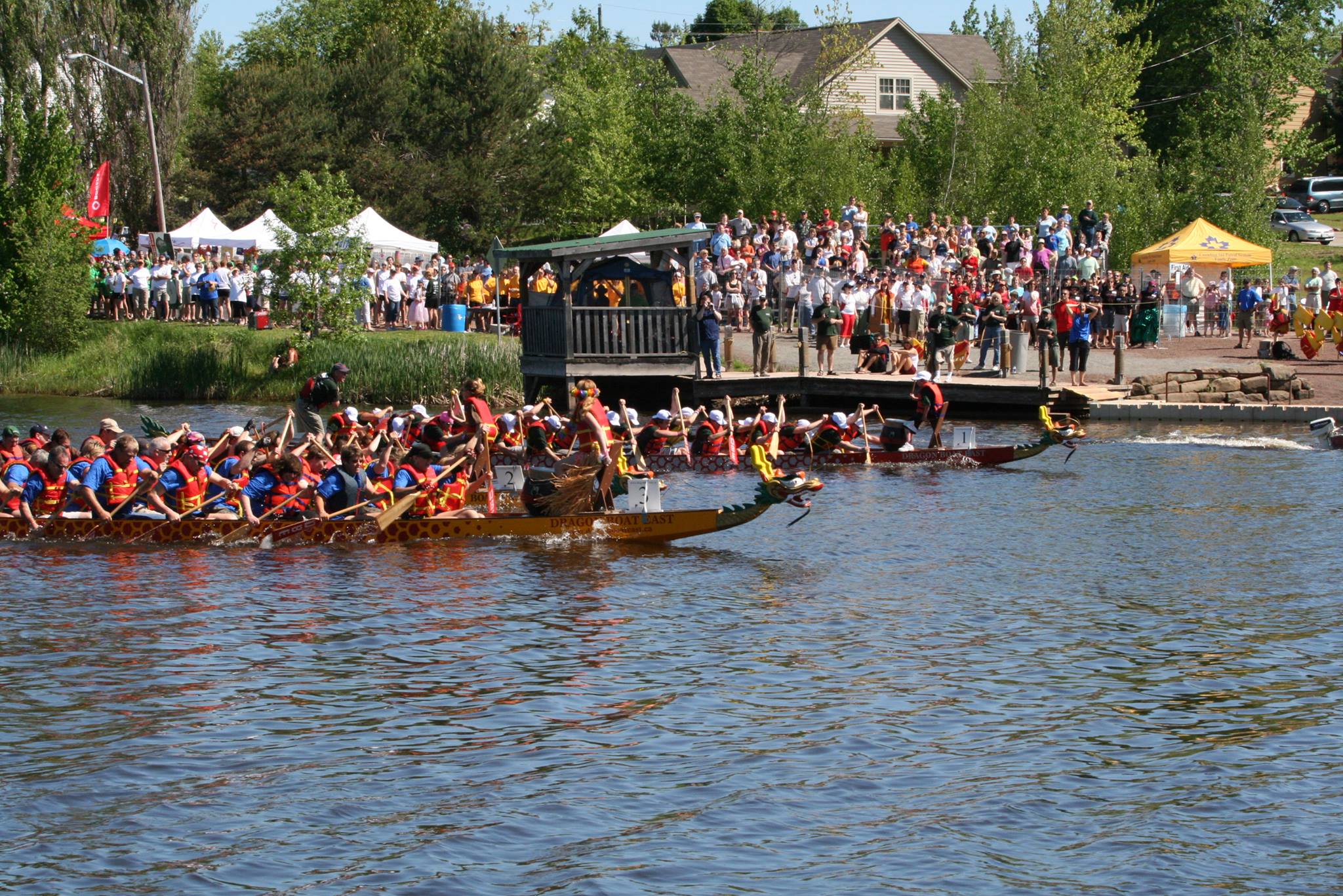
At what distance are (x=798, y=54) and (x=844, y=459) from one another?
4072 cm

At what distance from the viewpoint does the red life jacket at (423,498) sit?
65.1 feet

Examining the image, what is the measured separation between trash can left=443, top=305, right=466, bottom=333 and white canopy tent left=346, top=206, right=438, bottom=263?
155 inches

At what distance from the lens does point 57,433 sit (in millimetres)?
20125

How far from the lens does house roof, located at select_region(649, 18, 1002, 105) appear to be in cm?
6141

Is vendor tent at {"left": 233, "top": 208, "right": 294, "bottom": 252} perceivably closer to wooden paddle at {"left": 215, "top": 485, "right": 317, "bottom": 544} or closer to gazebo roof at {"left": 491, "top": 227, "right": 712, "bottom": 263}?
gazebo roof at {"left": 491, "top": 227, "right": 712, "bottom": 263}

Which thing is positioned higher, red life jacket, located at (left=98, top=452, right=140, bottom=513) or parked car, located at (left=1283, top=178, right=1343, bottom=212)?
parked car, located at (left=1283, top=178, right=1343, bottom=212)

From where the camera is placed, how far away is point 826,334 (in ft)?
106

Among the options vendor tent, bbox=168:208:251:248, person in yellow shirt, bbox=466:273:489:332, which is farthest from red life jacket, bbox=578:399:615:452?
vendor tent, bbox=168:208:251:248

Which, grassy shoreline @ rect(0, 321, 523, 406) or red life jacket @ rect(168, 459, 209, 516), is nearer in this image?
red life jacket @ rect(168, 459, 209, 516)

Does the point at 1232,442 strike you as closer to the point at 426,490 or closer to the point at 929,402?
the point at 929,402

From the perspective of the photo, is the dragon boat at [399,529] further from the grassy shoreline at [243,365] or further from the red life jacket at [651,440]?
the grassy shoreline at [243,365]

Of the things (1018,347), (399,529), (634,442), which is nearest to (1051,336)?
(1018,347)

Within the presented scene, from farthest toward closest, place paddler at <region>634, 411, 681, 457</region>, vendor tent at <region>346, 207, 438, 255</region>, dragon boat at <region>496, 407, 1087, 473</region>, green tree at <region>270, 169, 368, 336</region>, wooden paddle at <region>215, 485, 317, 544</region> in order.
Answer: vendor tent at <region>346, 207, 438, 255</region>, green tree at <region>270, 169, 368, 336</region>, paddler at <region>634, 411, 681, 457</region>, dragon boat at <region>496, 407, 1087, 473</region>, wooden paddle at <region>215, 485, 317, 544</region>

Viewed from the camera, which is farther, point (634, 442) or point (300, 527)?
point (634, 442)
